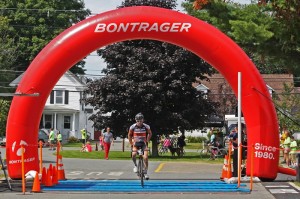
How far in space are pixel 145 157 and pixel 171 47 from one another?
1939 centimetres

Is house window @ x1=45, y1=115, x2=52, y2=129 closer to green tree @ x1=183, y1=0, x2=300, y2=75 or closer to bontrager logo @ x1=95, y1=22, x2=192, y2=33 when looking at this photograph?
green tree @ x1=183, y1=0, x2=300, y2=75

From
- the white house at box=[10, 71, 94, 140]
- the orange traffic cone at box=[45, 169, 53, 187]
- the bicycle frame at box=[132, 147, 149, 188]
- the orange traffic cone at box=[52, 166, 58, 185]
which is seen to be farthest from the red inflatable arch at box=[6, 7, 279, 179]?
the white house at box=[10, 71, 94, 140]

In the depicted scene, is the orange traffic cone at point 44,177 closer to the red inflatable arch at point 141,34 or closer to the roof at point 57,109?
the red inflatable arch at point 141,34

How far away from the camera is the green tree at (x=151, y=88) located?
34562mm

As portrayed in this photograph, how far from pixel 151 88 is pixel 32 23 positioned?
33.0 metres

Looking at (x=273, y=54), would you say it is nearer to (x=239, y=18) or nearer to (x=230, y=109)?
(x=239, y=18)

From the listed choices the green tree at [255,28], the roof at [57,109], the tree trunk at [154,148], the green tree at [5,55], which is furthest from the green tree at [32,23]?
the green tree at [255,28]

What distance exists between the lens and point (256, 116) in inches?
687

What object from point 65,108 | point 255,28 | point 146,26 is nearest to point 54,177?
point 146,26

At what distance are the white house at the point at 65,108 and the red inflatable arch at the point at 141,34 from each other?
46821mm

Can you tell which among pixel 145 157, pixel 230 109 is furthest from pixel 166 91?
pixel 230 109

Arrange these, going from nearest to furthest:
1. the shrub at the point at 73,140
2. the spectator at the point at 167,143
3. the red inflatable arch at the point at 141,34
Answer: the red inflatable arch at the point at 141,34 → the spectator at the point at 167,143 → the shrub at the point at 73,140

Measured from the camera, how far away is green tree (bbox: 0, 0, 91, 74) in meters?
63.4

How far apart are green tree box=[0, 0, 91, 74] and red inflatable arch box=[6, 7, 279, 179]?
45.9 m
